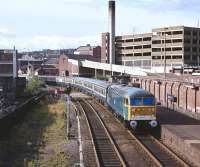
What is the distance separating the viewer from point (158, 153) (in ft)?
85.1

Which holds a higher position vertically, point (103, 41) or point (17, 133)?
point (103, 41)

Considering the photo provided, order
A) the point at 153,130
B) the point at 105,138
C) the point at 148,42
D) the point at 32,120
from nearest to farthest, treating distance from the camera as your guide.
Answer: the point at 105,138 → the point at 153,130 → the point at 32,120 → the point at 148,42

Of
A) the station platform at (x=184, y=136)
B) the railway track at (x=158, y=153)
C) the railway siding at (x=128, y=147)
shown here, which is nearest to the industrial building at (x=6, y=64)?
the railway siding at (x=128, y=147)

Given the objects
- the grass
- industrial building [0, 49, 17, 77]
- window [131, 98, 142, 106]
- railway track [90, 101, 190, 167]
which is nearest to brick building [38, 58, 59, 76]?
industrial building [0, 49, 17, 77]

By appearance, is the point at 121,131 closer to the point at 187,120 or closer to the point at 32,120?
the point at 187,120

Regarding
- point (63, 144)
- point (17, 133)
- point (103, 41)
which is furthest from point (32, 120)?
point (103, 41)

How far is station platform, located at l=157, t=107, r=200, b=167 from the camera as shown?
23.6m

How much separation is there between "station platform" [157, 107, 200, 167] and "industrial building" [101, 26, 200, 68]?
92624 millimetres

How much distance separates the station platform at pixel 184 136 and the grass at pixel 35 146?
6444 mm

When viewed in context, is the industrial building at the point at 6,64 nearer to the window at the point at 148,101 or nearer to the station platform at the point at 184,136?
the station platform at the point at 184,136

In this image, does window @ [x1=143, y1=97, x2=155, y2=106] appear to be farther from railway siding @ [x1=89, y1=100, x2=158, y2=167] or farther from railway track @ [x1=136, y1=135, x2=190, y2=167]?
railway track @ [x1=136, y1=135, x2=190, y2=167]

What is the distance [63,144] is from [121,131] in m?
7.24

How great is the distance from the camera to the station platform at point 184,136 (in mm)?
23611

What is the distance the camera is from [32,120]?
Result: 154ft
